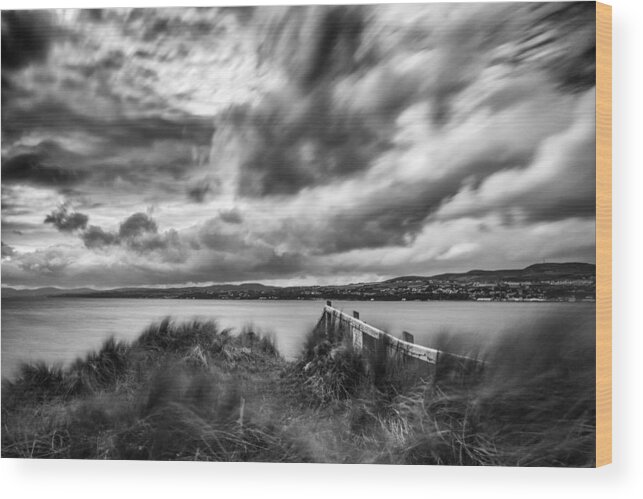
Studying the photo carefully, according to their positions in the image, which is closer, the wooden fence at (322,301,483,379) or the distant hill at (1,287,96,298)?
Result: the wooden fence at (322,301,483,379)

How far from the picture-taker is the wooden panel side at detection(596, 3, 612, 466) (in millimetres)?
4629

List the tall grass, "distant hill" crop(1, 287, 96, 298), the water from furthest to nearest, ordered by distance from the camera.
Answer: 1. "distant hill" crop(1, 287, 96, 298)
2. the water
3. the tall grass

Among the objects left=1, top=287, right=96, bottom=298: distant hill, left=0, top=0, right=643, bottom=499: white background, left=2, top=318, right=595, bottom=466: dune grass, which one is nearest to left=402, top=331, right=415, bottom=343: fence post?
left=2, top=318, right=595, bottom=466: dune grass

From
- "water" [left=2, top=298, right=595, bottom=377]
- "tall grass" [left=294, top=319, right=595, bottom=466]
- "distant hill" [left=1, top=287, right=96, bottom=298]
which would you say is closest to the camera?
"tall grass" [left=294, top=319, right=595, bottom=466]

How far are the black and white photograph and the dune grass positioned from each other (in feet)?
0.05

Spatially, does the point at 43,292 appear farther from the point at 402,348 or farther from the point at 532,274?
the point at 532,274

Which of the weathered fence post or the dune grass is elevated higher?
the weathered fence post

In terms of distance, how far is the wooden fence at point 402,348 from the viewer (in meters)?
4.69

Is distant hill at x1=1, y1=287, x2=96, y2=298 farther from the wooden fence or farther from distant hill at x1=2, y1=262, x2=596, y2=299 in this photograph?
the wooden fence

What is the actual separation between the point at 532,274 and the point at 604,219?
585 millimetres

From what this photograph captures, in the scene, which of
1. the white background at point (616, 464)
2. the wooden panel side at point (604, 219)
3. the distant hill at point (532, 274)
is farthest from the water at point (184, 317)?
the white background at point (616, 464)

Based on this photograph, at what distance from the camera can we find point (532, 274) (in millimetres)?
4711

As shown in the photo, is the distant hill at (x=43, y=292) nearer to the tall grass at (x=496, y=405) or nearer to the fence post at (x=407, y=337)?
the tall grass at (x=496, y=405)

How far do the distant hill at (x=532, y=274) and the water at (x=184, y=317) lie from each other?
17 cm
